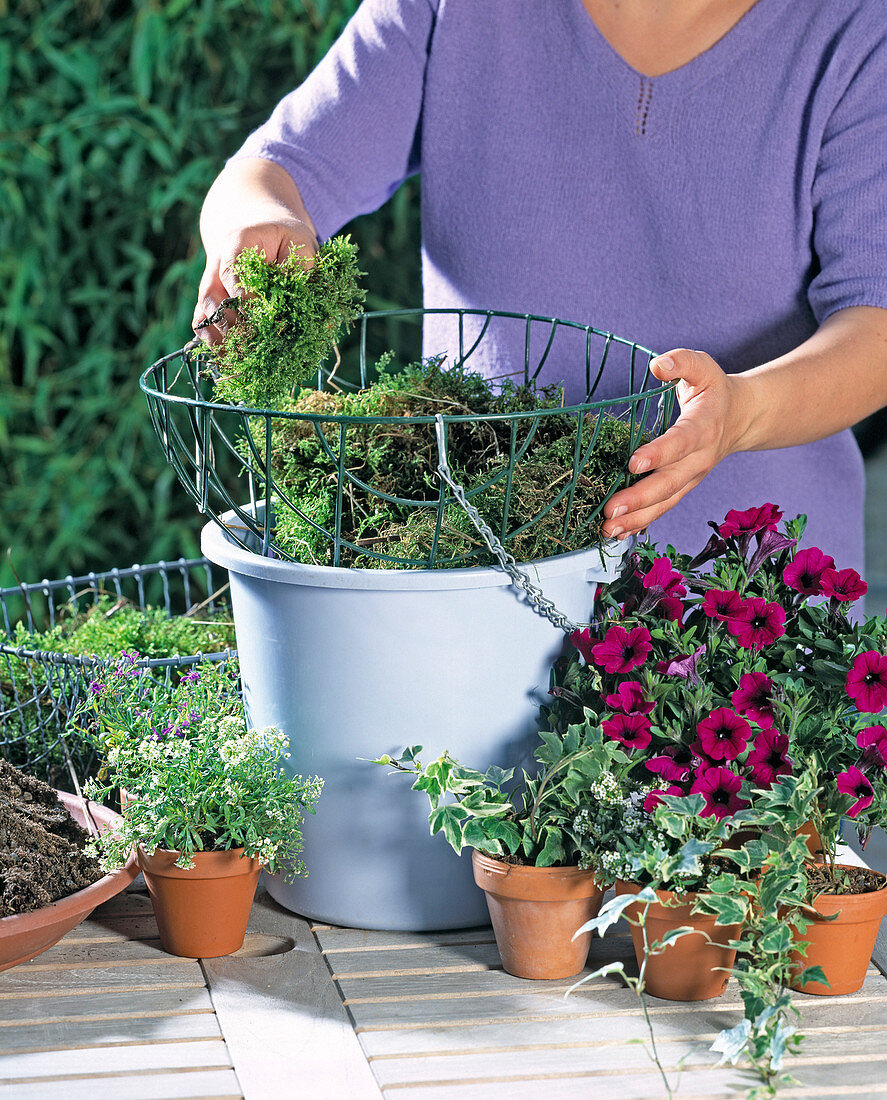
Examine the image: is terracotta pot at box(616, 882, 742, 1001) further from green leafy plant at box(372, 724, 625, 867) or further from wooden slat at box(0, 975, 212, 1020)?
wooden slat at box(0, 975, 212, 1020)

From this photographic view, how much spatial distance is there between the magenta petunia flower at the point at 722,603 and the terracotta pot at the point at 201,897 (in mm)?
356

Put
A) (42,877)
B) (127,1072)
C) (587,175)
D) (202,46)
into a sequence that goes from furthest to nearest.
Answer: (202,46) < (587,175) < (42,877) < (127,1072)

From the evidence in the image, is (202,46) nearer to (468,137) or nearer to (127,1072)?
(468,137)

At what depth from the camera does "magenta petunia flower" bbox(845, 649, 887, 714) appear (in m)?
0.78

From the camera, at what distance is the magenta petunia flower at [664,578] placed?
0.85 m

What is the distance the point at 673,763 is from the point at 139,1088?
14.9 inches

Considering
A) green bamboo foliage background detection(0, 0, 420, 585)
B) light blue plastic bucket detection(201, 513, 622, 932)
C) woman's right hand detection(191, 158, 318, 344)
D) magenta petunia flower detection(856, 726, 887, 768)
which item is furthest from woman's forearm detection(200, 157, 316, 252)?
green bamboo foliage background detection(0, 0, 420, 585)

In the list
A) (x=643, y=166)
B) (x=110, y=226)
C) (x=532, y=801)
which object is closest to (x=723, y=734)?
(x=532, y=801)

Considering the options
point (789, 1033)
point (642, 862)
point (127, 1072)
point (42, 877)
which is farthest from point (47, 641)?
point (789, 1033)

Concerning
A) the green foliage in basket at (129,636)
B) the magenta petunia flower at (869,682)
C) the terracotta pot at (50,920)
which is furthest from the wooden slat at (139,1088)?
the green foliage in basket at (129,636)

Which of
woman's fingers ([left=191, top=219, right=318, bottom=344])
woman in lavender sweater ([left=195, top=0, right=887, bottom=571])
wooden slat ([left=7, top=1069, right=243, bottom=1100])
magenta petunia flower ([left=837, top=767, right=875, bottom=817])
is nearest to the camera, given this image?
wooden slat ([left=7, top=1069, right=243, bottom=1100])

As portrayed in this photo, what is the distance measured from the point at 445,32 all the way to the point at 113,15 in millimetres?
1227

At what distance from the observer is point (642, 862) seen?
2.44 feet

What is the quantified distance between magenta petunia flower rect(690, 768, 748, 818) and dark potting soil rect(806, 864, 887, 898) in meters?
0.07
